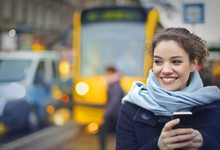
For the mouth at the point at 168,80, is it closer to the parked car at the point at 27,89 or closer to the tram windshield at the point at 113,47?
the tram windshield at the point at 113,47

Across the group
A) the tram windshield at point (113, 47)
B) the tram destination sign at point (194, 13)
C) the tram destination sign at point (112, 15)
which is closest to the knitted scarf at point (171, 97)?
the tram destination sign at point (194, 13)

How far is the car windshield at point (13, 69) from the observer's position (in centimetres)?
804

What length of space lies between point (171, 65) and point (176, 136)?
0.35 meters

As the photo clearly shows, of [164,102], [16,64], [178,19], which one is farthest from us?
[16,64]

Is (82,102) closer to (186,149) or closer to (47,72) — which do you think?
(47,72)

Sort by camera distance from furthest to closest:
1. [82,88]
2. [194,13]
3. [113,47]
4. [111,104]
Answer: [82,88]
[113,47]
[111,104]
[194,13]

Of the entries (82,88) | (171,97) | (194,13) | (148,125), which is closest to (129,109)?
(148,125)

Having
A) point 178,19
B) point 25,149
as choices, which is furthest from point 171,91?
point 25,149

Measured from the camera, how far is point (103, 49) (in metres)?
7.53

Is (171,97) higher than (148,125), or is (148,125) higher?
(171,97)

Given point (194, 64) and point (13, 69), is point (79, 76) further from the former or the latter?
point (194, 64)

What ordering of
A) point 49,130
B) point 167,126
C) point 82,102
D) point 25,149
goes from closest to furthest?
point 167,126, point 25,149, point 82,102, point 49,130

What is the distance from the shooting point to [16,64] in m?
8.40

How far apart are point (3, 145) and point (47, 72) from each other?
2.77 meters
